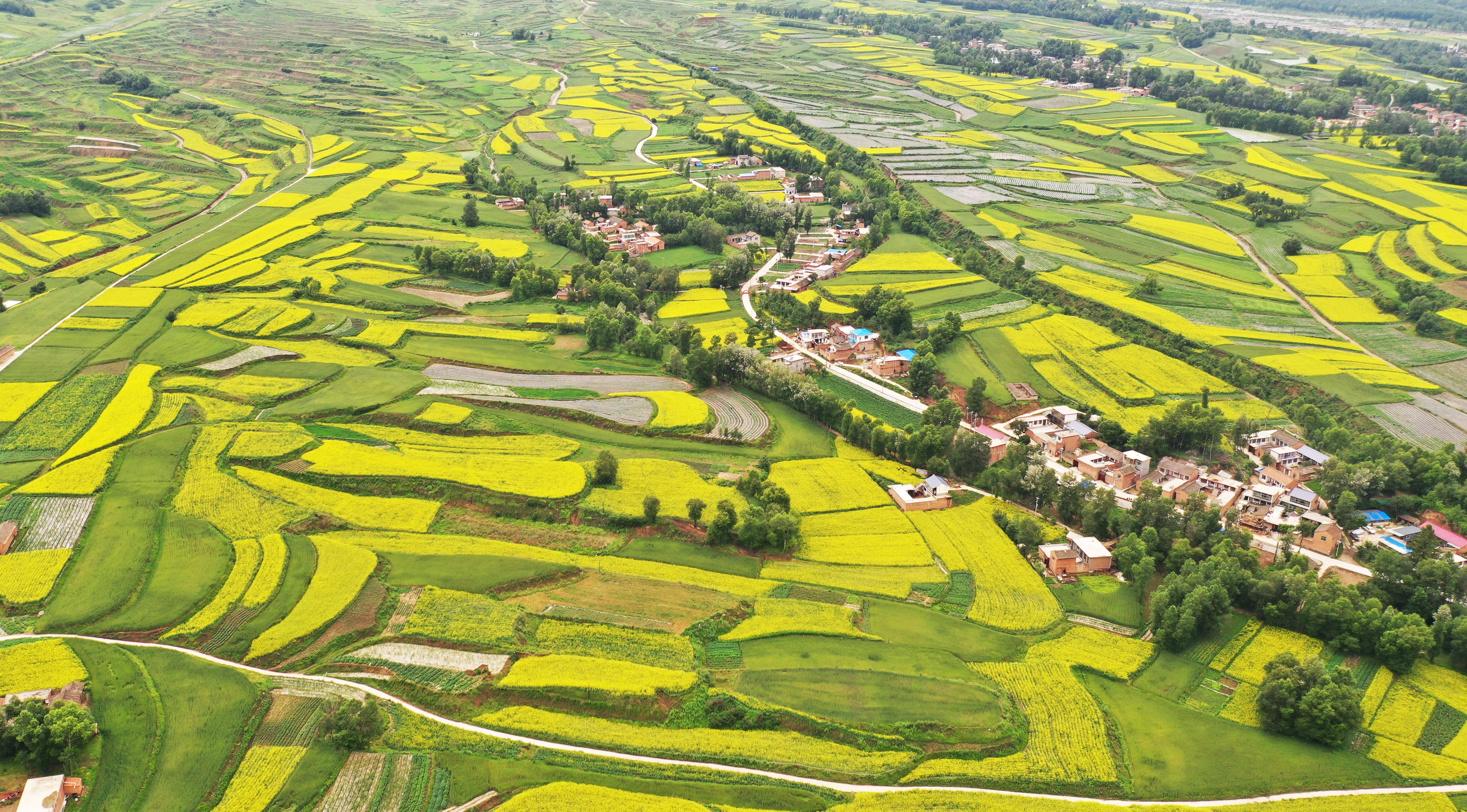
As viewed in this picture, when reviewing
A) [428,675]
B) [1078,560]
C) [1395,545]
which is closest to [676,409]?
[1078,560]

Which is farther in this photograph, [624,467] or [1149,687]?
[624,467]

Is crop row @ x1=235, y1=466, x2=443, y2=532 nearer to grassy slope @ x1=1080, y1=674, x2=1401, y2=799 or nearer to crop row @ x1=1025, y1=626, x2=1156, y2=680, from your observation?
crop row @ x1=1025, y1=626, x2=1156, y2=680

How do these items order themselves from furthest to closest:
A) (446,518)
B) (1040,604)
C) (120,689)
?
(446,518)
(1040,604)
(120,689)

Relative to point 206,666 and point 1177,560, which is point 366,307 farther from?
point 1177,560

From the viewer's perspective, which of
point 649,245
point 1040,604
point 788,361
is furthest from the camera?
point 649,245

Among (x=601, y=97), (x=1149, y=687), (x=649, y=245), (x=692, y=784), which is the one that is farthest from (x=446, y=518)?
(x=601, y=97)

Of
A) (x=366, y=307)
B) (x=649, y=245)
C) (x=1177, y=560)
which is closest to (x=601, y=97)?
(x=649, y=245)

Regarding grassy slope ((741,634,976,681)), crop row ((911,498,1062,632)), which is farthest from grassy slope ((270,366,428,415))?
crop row ((911,498,1062,632))

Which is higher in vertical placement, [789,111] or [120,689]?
[789,111]
